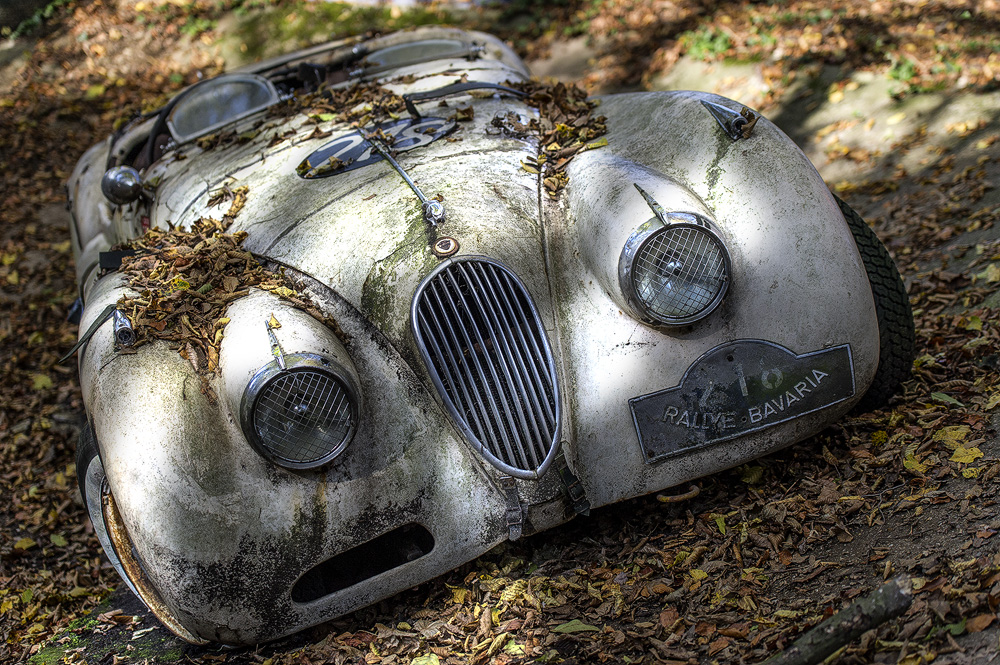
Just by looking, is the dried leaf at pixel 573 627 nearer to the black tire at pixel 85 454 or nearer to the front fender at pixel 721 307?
the front fender at pixel 721 307

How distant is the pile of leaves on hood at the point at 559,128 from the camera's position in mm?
3697

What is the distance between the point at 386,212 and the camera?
3408mm

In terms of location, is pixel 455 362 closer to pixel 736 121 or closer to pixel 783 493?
pixel 783 493

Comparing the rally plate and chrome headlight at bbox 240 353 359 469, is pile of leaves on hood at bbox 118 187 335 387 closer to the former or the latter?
chrome headlight at bbox 240 353 359 469

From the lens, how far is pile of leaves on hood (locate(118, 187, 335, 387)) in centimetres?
307

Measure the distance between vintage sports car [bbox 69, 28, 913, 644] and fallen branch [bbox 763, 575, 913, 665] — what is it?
0.91 meters

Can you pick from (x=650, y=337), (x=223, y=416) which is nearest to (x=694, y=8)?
(x=650, y=337)

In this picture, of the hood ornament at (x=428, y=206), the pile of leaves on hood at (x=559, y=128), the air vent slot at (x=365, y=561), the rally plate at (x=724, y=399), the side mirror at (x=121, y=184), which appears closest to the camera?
the air vent slot at (x=365, y=561)

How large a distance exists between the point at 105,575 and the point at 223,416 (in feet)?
5.21

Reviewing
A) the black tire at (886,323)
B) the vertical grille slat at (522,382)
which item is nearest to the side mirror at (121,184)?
the vertical grille slat at (522,382)

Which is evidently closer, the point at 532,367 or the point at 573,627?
the point at 573,627

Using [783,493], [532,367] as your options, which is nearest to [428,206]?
[532,367]

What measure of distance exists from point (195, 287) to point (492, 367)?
1254mm

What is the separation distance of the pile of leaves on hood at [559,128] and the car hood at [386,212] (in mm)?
70
